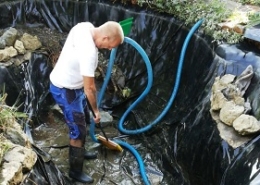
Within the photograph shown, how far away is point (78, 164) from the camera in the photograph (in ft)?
12.8

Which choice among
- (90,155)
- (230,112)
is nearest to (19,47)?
(90,155)

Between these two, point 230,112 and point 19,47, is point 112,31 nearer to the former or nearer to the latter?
point 230,112

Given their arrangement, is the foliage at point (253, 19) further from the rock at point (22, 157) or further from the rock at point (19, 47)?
the rock at point (19, 47)

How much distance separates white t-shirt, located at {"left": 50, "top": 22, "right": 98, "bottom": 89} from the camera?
314cm

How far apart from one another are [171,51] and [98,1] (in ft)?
5.08

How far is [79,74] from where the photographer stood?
3463 mm

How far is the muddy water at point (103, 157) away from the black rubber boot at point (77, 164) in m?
0.13

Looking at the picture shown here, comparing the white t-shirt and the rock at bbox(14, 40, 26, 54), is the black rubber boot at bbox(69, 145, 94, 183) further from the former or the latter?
the rock at bbox(14, 40, 26, 54)

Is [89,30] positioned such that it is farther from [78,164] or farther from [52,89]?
[78,164]

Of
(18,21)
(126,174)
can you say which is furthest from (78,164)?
(18,21)

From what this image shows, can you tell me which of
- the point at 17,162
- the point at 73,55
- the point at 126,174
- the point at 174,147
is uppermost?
the point at 73,55

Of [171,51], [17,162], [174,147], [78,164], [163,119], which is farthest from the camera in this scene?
[171,51]

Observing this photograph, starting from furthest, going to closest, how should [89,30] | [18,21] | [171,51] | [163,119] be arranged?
[18,21]
[171,51]
[163,119]
[89,30]

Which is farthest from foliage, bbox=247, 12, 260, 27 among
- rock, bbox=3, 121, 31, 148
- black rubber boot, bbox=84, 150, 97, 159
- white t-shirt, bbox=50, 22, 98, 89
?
rock, bbox=3, 121, 31, 148
